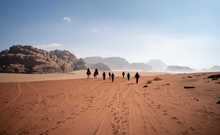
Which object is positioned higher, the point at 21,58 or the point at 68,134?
the point at 21,58

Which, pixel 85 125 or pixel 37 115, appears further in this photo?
pixel 37 115

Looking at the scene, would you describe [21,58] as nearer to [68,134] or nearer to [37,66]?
[37,66]

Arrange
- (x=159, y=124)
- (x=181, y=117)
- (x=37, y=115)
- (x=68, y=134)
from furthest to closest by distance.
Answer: (x=37, y=115)
(x=181, y=117)
(x=159, y=124)
(x=68, y=134)

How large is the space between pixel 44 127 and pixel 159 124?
15.8 ft

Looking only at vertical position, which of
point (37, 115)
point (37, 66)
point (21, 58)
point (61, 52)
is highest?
point (61, 52)

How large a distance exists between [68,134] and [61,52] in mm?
128671

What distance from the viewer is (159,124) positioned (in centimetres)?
440

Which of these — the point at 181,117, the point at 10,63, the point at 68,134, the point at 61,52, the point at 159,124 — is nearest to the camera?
the point at 68,134

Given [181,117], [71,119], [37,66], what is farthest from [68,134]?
[37,66]

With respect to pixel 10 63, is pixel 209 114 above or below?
below

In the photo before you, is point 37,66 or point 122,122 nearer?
point 122,122

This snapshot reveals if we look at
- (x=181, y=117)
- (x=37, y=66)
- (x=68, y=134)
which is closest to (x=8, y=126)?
(x=68, y=134)

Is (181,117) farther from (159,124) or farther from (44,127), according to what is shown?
(44,127)

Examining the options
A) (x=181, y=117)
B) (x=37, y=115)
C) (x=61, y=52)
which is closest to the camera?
(x=181, y=117)
